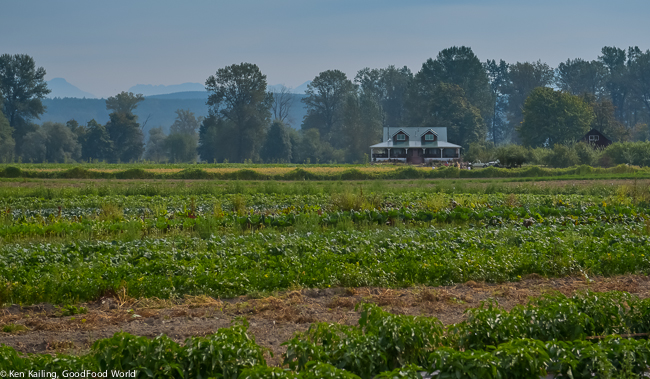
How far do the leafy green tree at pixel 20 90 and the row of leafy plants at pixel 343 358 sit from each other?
96.3m

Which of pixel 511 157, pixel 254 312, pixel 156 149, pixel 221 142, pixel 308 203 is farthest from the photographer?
pixel 156 149

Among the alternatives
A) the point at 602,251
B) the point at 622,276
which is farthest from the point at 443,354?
the point at 602,251

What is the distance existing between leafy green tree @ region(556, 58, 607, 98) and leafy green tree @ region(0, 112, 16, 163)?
107m

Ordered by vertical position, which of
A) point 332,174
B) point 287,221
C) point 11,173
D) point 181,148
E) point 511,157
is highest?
point 181,148

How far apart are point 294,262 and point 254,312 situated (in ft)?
6.97

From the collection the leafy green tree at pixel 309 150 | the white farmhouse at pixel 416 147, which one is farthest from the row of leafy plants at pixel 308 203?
the leafy green tree at pixel 309 150

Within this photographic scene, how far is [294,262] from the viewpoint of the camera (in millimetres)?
9977

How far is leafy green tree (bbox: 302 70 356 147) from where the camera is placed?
348 feet

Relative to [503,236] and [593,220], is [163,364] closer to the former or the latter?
A: [503,236]

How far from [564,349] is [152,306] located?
5.85 m

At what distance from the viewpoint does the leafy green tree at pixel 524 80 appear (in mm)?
113438

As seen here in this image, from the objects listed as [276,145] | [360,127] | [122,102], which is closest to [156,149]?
[122,102]

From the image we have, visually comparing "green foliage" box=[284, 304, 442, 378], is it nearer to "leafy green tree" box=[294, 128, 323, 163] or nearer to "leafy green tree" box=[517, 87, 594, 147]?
"leafy green tree" box=[517, 87, 594, 147]

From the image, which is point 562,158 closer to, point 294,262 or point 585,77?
point 294,262
